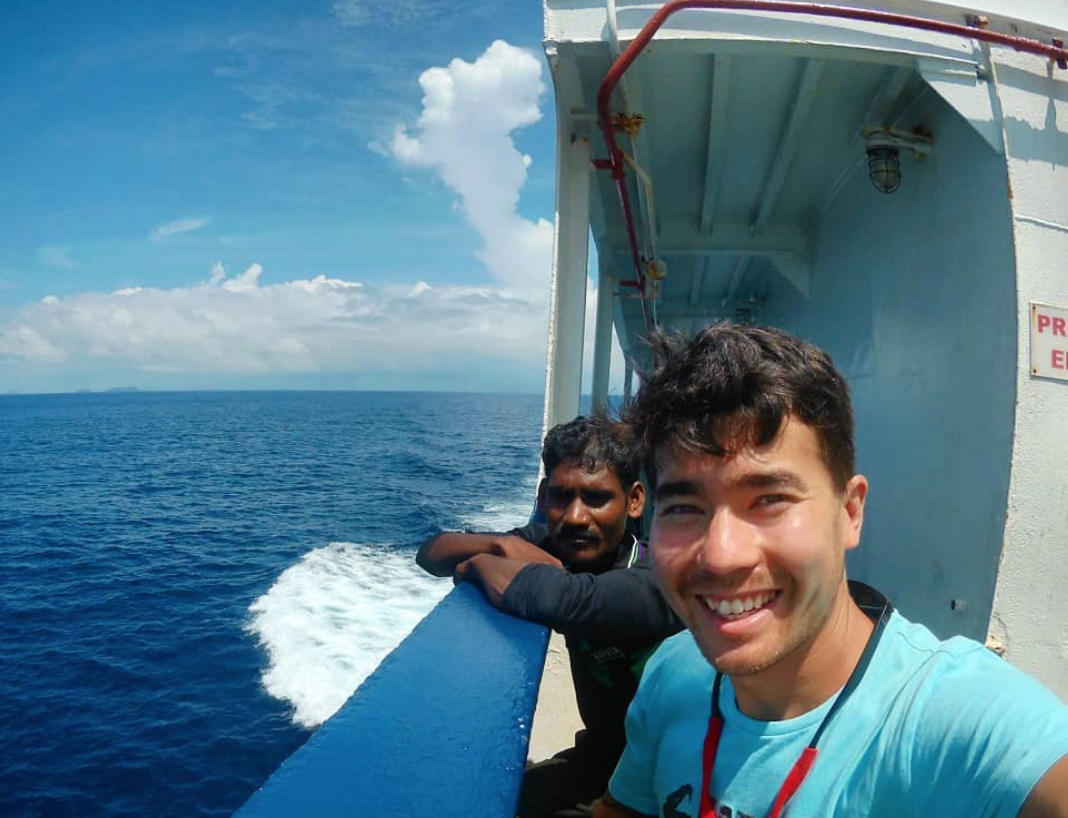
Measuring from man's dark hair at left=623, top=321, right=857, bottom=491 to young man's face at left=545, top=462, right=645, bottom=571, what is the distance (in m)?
1.12

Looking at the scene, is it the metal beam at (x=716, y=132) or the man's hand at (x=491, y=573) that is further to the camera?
the metal beam at (x=716, y=132)

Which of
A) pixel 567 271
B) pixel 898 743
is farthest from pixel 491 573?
pixel 567 271

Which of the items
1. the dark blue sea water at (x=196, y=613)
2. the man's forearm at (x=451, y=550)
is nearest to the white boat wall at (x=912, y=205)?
the man's forearm at (x=451, y=550)

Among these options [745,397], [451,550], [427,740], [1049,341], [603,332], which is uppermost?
[603,332]

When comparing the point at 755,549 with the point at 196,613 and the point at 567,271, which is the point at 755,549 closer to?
the point at 567,271

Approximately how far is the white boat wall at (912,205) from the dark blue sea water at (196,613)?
8.53m

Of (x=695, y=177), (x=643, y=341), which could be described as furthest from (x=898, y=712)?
(x=695, y=177)

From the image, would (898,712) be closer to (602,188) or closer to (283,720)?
(602,188)

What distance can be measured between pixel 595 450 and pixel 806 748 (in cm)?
141

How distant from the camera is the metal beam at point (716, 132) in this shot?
4012 millimetres

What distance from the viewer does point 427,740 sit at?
1.40 meters

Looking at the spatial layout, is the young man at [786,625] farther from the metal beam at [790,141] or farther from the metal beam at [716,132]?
the metal beam at [790,141]

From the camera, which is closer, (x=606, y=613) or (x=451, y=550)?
(x=606, y=613)

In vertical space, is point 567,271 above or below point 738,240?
below
